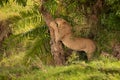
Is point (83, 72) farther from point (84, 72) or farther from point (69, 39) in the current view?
point (69, 39)

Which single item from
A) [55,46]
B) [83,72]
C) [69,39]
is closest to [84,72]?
[83,72]

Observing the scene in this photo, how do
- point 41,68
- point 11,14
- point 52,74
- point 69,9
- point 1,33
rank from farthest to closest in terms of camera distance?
point 1,33 < point 11,14 < point 69,9 < point 41,68 < point 52,74

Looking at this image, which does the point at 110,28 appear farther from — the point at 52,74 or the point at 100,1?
the point at 52,74

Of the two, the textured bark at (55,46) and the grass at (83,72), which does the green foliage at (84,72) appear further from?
the textured bark at (55,46)

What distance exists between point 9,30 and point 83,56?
296cm

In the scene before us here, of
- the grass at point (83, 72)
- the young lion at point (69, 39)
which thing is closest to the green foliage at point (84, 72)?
the grass at point (83, 72)

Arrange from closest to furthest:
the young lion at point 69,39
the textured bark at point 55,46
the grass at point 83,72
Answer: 1. the grass at point 83,72
2. the young lion at point 69,39
3. the textured bark at point 55,46

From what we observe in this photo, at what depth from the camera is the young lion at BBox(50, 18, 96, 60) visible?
818cm

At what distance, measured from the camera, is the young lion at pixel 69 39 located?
818cm

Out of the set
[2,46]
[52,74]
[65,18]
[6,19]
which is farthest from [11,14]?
[52,74]

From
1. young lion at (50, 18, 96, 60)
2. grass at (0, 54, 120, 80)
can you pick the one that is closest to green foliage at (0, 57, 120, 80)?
grass at (0, 54, 120, 80)

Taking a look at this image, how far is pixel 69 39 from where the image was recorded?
27.0 feet

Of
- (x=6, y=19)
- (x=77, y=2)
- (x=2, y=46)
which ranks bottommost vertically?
(x=2, y=46)

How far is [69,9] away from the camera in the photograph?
8.80m
